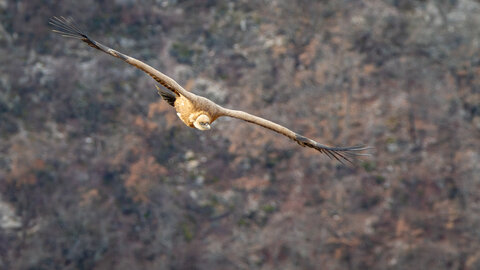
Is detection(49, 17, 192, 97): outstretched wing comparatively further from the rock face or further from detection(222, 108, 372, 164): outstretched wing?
the rock face

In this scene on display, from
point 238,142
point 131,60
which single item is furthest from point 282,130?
point 238,142

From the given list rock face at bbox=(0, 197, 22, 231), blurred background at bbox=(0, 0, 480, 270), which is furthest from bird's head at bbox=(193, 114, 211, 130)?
rock face at bbox=(0, 197, 22, 231)

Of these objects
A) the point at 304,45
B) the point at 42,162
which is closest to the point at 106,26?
the point at 42,162

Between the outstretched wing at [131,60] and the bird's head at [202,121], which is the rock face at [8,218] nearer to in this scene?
the outstretched wing at [131,60]

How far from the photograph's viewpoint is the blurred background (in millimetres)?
20031

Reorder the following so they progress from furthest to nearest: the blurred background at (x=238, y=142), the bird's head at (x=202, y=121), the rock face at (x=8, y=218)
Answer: the blurred background at (x=238, y=142)
the rock face at (x=8, y=218)
the bird's head at (x=202, y=121)

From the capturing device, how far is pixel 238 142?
20.5 metres

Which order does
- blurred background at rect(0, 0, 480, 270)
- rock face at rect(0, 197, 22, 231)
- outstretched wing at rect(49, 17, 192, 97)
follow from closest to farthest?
outstretched wing at rect(49, 17, 192, 97) < rock face at rect(0, 197, 22, 231) < blurred background at rect(0, 0, 480, 270)

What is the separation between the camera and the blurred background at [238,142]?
20031 mm

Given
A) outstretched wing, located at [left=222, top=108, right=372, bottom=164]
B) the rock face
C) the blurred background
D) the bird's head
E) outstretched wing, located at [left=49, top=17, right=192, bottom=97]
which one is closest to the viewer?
outstretched wing, located at [left=49, top=17, right=192, bottom=97]

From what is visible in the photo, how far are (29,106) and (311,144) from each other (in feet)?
46.2

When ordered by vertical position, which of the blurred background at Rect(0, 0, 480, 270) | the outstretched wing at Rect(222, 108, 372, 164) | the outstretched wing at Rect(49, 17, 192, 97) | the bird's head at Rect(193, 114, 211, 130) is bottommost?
the blurred background at Rect(0, 0, 480, 270)

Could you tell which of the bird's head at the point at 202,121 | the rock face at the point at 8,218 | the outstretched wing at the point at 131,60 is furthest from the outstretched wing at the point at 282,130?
the rock face at the point at 8,218

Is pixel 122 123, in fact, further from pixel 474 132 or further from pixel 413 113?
pixel 474 132
